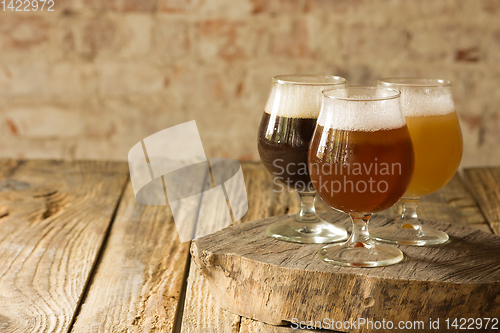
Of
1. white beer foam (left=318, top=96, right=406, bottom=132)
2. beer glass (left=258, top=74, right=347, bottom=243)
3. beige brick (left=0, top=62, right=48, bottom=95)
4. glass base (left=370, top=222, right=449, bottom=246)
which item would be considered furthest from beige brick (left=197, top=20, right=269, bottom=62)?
white beer foam (left=318, top=96, right=406, bottom=132)

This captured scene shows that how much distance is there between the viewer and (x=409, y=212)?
1.13 meters

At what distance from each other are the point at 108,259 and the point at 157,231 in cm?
18

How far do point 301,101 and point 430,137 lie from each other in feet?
0.77

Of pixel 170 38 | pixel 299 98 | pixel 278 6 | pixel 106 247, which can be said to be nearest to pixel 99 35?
pixel 170 38

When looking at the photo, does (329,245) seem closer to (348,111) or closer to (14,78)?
(348,111)

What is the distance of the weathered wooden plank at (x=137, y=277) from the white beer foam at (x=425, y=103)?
20.8 inches

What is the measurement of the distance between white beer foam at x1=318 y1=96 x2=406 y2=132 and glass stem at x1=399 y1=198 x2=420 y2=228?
10.3 inches

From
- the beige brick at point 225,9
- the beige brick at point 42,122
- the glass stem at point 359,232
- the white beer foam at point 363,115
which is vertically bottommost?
the glass stem at point 359,232

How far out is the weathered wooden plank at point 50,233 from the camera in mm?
984

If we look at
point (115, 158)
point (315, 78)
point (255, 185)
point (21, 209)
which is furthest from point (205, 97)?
point (315, 78)

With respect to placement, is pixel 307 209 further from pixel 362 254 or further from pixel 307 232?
pixel 362 254

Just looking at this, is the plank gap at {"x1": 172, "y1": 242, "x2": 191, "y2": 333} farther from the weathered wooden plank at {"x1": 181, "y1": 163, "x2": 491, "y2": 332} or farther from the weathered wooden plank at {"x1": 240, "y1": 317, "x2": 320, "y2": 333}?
the weathered wooden plank at {"x1": 181, "y1": 163, "x2": 491, "y2": 332}

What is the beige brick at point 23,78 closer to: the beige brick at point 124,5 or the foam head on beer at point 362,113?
the beige brick at point 124,5

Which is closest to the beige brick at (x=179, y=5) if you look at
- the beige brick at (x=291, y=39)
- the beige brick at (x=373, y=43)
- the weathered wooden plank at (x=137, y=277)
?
the beige brick at (x=291, y=39)
